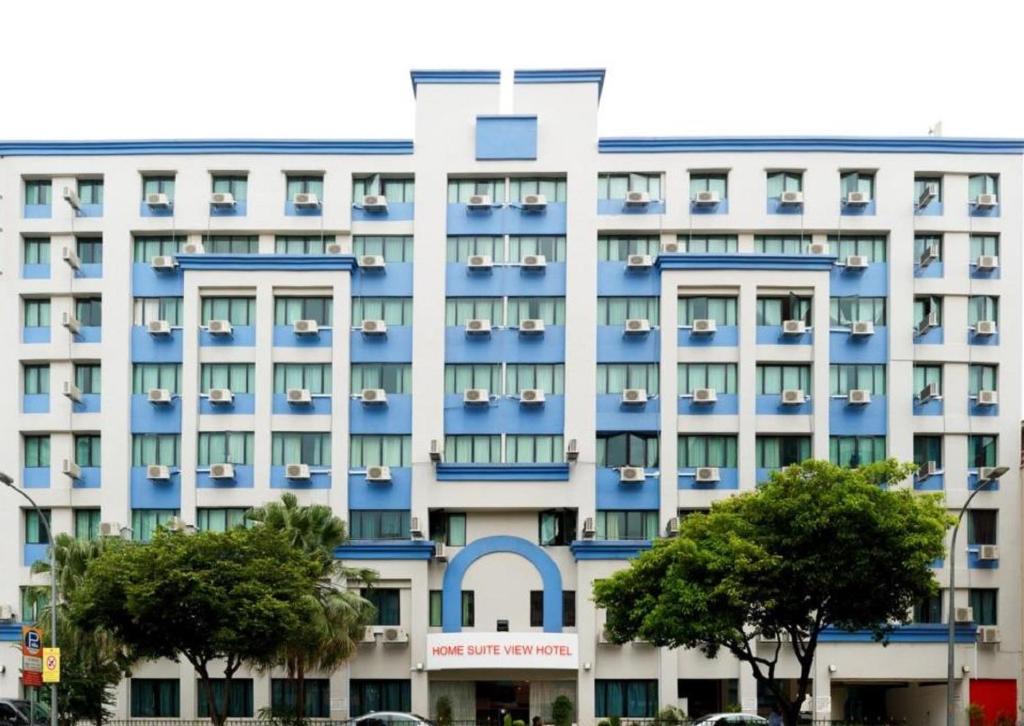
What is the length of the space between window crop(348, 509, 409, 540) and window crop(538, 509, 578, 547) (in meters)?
5.60

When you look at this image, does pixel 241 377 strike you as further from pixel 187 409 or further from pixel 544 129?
pixel 544 129

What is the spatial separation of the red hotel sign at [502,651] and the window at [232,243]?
60.7 feet

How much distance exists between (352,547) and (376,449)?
4301mm

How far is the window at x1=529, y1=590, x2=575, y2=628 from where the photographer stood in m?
59.0

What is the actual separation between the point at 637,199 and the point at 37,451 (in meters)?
27.4

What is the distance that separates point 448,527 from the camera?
2361 inches

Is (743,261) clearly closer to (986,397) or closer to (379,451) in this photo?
(986,397)

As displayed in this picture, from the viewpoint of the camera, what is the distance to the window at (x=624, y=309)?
60.7m

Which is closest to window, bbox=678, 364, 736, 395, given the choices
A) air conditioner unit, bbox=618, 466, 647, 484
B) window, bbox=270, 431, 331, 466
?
air conditioner unit, bbox=618, 466, 647, 484

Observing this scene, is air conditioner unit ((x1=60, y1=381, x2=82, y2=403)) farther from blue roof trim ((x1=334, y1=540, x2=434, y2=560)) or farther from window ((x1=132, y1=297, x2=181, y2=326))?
blue roof trim ((x1=334, y1=540, x2=434, y2=560))

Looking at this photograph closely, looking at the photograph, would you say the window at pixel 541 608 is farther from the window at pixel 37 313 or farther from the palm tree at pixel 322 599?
the window at pixel 37 313

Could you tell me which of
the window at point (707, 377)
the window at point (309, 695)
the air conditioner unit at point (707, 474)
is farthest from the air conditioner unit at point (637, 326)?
the window at point (309, 695)

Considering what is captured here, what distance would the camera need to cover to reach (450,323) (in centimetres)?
6078

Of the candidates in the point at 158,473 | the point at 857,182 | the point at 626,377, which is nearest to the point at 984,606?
the point at 626,377
